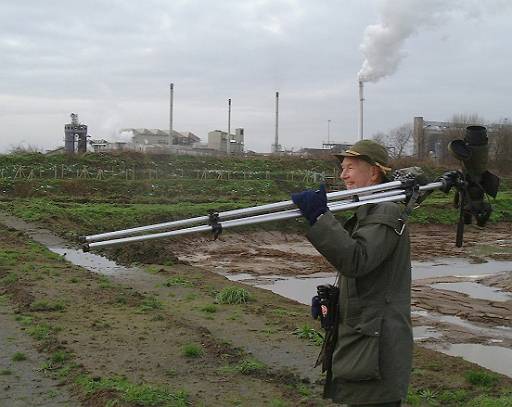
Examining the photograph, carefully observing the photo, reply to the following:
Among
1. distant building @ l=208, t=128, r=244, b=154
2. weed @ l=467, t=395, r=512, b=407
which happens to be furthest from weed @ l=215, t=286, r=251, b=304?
distant building @ l=208, t=128, r=244, b=154


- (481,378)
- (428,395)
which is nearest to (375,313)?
(428,395)

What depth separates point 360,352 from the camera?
9.25ft

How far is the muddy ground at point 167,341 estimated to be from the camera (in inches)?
221

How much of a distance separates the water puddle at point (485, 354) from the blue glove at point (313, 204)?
6351 millimetres

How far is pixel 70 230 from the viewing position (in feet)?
65.9

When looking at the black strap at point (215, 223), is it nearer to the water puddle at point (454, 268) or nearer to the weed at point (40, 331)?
the weed at point (40, 331)

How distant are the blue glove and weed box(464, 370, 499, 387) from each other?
445 cm

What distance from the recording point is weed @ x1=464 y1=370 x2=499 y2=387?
6.27 m

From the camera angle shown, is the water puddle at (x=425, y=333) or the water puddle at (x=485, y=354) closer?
the water puddle at (x=485, y=354)

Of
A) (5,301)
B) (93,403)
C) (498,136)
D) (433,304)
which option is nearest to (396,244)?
(93,403)

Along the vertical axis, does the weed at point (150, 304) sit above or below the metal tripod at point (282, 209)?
below

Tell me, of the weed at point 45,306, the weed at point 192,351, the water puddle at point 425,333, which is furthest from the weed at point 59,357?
the water puddle at point 425,333

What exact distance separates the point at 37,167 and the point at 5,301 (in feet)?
104

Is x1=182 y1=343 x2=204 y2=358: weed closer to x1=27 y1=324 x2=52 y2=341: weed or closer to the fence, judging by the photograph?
x1=27 y1=324 x2=52 y2=341: weed
